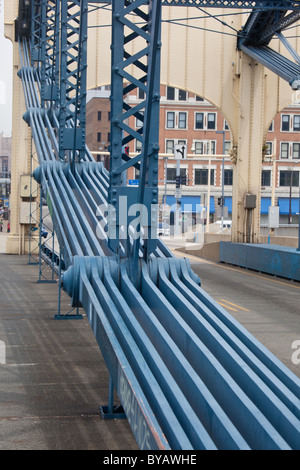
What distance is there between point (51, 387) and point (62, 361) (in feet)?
6.21

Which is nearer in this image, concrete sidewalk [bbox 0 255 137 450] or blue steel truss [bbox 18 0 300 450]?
blue steel truss [bbox 18 0 300 450]

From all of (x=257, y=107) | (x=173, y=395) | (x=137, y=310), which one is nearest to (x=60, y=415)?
(x=137, y=310)

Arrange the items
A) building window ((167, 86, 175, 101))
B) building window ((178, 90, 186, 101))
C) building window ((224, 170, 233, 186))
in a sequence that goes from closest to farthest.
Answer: building window ((167, 86, 175, 101)), building window ((178, 90, 186, 101)), building window ((224, 170, 233, 186))

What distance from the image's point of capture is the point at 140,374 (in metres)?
7.31

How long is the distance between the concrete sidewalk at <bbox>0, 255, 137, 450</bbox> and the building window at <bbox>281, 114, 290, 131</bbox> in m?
68.6

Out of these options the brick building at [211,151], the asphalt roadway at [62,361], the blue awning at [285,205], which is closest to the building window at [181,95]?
the brick building at [211,151]

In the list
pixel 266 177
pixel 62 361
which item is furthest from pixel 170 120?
pixel 62 361

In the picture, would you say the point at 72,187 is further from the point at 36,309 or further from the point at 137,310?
the point at 137,310

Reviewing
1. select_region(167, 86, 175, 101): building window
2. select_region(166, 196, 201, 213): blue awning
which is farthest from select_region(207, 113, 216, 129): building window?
select_region(166, 196, 201, 213): blue awning

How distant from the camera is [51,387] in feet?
35.7

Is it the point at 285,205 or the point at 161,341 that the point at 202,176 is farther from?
the point at 161,341

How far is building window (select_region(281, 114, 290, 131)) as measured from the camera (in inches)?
3278

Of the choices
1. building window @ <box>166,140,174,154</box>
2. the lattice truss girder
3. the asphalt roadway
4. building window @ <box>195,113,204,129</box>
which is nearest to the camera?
the asphalt roadway

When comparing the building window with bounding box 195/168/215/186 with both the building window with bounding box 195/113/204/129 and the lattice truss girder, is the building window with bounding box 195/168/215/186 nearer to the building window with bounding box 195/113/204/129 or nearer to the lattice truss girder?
the building window with bounding box 195/113/204/129
